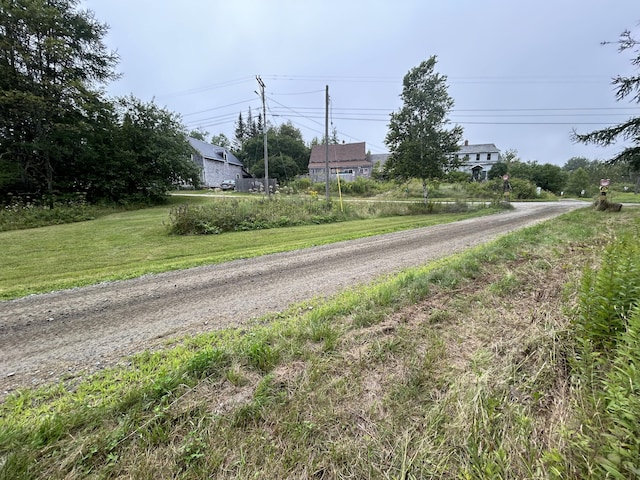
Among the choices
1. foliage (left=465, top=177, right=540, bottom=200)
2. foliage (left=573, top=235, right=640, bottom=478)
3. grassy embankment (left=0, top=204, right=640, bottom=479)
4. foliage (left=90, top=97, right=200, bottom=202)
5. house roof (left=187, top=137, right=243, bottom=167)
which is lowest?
grassy embankment (left=0, top=204, right=640, bottom=479)

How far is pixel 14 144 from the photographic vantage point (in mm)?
16219

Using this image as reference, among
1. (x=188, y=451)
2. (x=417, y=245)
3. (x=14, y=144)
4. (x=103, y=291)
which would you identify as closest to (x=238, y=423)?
(x=188, y=451)

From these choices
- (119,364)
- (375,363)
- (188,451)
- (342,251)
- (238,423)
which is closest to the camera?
(188,451)

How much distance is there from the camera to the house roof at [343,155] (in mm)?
48334

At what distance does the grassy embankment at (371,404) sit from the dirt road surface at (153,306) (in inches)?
18.4

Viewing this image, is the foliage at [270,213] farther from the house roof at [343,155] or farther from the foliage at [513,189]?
the house roof at [343,155]

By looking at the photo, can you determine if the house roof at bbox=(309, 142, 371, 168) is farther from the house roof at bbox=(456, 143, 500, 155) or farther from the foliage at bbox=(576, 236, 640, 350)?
the foliage at bbox=(576, 236, 640, 350)

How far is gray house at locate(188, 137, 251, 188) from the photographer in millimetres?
39938

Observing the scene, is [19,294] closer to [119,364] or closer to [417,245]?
[119,364]

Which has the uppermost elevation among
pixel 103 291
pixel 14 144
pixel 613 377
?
pixel 14 144

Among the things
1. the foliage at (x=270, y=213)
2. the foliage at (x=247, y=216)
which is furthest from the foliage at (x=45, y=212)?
the foliage at (x=247, y=216)

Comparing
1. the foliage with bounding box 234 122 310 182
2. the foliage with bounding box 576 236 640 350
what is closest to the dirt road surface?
the foliage with bounding box 576 236 640 350

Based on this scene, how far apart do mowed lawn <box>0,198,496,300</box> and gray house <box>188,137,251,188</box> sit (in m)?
31.7

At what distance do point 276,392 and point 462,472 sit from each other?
3.88ft
